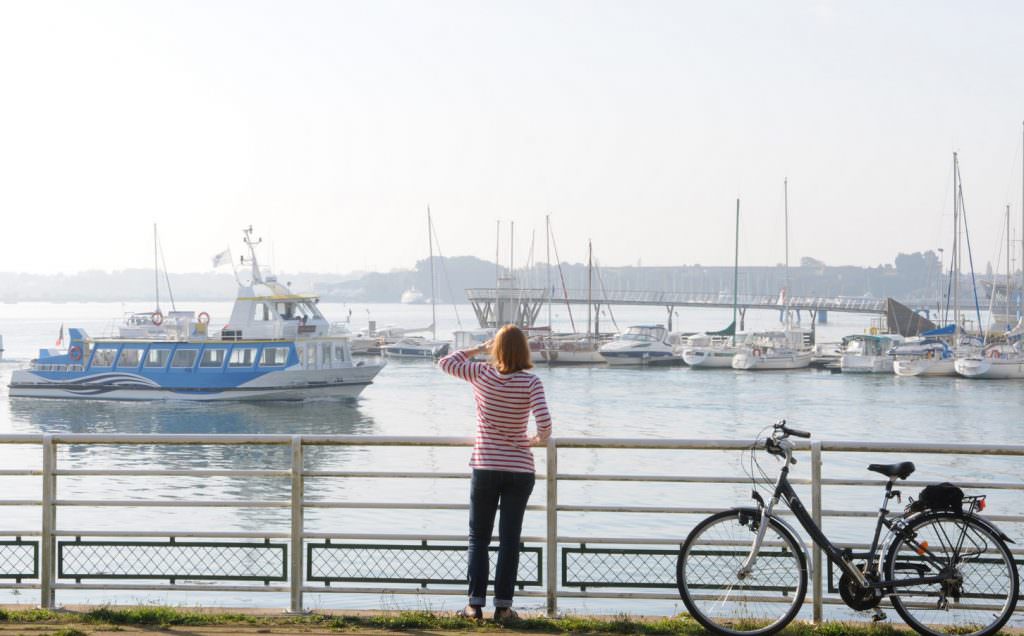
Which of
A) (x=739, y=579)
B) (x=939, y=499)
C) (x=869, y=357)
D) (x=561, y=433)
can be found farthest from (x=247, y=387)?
(x=939, y=499)

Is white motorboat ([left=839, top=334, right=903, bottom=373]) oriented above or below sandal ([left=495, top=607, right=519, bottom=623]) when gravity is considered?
below

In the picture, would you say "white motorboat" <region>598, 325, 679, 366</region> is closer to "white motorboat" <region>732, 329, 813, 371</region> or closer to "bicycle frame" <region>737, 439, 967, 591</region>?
"white motorboat" <region>732, 329, 813, 371</region>

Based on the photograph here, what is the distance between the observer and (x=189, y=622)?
6.34 meters

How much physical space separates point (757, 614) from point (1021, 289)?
94.7 metres

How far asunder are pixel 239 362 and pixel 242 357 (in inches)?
10.7

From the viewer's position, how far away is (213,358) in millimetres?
48094

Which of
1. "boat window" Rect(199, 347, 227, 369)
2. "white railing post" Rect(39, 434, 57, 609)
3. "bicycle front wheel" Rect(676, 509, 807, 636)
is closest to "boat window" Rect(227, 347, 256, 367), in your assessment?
"boat window" Rect(199, 347, 227, 369)

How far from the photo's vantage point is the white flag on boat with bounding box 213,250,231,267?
175 feet

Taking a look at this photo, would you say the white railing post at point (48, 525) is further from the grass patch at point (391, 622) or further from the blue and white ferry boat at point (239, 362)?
the blue and white ferry boat at point (239, 362)

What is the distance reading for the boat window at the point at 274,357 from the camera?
156ft

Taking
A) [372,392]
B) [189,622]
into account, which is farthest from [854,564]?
[372,392]

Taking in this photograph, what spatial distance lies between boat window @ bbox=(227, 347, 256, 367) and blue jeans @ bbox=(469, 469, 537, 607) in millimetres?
42540

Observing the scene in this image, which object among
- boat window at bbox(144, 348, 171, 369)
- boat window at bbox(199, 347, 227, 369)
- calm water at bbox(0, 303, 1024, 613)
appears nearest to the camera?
calm water at bbox(0, 303, 1024, 613)

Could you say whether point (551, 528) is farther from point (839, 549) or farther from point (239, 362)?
point (239, 362)
